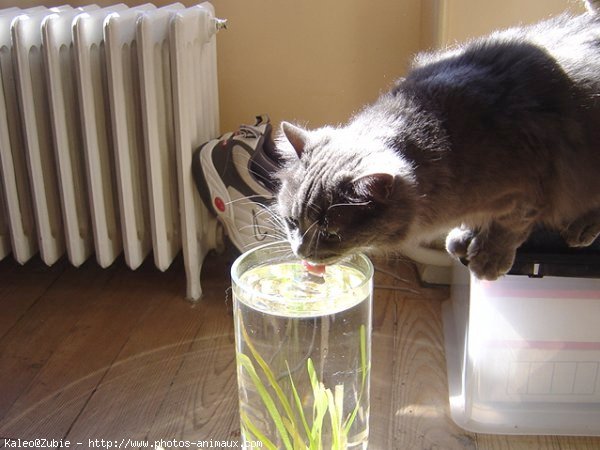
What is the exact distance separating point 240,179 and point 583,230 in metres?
0.83

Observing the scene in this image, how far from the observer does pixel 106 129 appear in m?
1.52

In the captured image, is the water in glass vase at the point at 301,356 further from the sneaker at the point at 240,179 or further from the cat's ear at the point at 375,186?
the sneaker at the point at 240,179

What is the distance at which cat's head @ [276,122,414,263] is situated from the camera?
2.48 feet

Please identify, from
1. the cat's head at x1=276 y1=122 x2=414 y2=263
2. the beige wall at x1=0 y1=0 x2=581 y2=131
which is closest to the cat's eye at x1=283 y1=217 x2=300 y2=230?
the cat's head at x1=276 y1=122 x2=414 y2=263

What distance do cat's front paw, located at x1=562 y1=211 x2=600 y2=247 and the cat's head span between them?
29 cm

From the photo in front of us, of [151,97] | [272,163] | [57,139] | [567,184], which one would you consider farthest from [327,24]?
[567,184]

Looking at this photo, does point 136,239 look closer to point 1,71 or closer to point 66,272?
point 66,272

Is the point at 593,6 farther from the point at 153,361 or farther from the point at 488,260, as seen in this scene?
the point at 153,361

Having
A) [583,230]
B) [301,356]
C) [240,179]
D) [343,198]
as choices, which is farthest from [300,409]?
[240,179]

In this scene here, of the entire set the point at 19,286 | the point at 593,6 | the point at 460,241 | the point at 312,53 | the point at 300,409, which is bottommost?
the point at 19,286

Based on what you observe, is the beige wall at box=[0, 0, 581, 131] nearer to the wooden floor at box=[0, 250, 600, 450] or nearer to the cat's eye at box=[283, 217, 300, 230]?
the wooden floor at box=[0, 250, 600, 450]

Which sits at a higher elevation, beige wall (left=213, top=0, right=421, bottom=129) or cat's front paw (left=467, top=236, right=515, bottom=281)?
beige wall (left=213, top=0, right=421, bottom=129)

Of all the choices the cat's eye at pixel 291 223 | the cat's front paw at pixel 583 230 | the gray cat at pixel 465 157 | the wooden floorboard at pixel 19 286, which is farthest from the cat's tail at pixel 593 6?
the wooden floorboard at pixel 19 286

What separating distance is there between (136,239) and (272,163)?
381 millimetres
